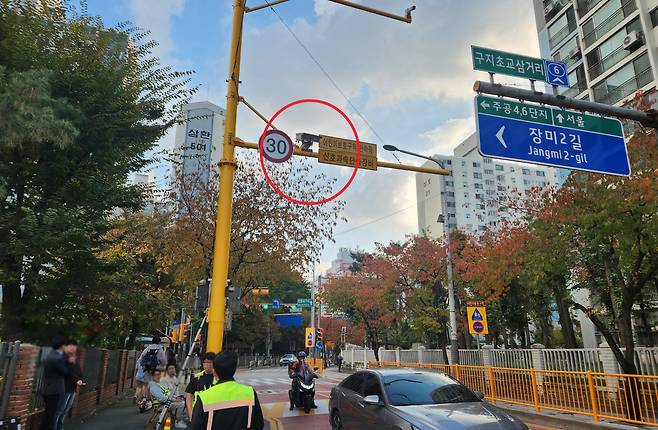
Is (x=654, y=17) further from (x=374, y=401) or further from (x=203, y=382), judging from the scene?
(x=203, y=382)

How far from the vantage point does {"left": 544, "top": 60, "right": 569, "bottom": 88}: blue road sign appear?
7957mm

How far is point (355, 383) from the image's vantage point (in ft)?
27.8

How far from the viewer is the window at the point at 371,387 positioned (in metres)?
7.24

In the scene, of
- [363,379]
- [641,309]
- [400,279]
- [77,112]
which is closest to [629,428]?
[363,379]

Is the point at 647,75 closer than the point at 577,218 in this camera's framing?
No

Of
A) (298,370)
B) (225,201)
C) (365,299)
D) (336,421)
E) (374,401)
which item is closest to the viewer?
(374,401)

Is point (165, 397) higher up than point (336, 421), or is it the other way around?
point (165, 397)

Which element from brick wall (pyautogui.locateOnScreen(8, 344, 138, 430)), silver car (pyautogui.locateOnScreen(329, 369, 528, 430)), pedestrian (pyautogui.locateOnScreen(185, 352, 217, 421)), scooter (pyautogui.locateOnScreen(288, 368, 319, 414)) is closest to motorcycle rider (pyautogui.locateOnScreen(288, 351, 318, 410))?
scooter (pyautogui.locateOnScreen(288, 368, 319, 414))

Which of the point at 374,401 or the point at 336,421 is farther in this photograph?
the point at 336,421

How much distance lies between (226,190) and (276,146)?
1114mm

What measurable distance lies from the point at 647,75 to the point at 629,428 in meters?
25.5

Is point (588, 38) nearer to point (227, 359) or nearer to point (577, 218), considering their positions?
point (577, 218)

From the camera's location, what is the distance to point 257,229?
15.7 meters

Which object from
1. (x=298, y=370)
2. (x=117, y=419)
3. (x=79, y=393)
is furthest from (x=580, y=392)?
(x=79, y=393)
